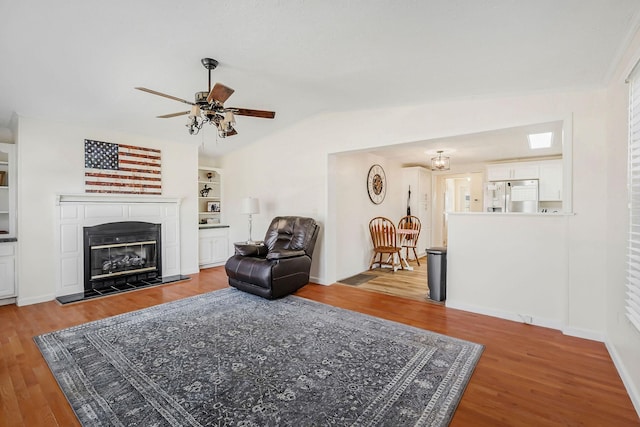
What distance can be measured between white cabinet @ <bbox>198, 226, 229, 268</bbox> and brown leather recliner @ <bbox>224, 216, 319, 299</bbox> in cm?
179

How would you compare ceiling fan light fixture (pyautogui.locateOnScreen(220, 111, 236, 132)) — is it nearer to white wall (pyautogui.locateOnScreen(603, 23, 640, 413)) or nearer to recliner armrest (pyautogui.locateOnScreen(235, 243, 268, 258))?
recliner armrest (pyautogui.locateOnScreen(235, 243, 268, 258))

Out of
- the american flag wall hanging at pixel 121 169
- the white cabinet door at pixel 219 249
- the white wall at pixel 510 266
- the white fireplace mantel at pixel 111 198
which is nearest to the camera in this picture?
the white wall at pixel 510 266

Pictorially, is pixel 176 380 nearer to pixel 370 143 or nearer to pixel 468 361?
pixel 468 361

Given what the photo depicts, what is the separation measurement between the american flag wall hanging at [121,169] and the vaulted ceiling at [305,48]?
777 mm

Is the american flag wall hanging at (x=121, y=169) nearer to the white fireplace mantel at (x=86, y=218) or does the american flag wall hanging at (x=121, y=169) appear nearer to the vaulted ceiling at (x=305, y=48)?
the white fireplace mantel at (x=86, y=218)

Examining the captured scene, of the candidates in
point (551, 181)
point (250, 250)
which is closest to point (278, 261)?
point (250, 250)

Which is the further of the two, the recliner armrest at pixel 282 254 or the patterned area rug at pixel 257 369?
the recliner armrest at pixel 282 254

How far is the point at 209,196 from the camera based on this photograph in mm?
6430

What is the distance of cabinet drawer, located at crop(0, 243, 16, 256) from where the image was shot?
3672 mm

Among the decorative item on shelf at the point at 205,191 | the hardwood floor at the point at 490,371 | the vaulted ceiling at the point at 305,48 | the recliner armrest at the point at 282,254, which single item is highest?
the vaulted ceiling at the point at 305,48

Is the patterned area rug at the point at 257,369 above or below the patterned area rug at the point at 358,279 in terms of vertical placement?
below

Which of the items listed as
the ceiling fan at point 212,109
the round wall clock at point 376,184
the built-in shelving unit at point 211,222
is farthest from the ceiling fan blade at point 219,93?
the built-in shelving unit at point 211,222

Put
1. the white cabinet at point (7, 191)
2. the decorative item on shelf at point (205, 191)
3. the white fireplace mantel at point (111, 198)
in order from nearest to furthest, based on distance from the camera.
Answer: the white cabinet at point (7, 191)
the white fireplace mantel at point (111, 198)
the decorative item on shelf at point (205, 191)

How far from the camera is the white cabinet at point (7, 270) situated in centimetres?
366
